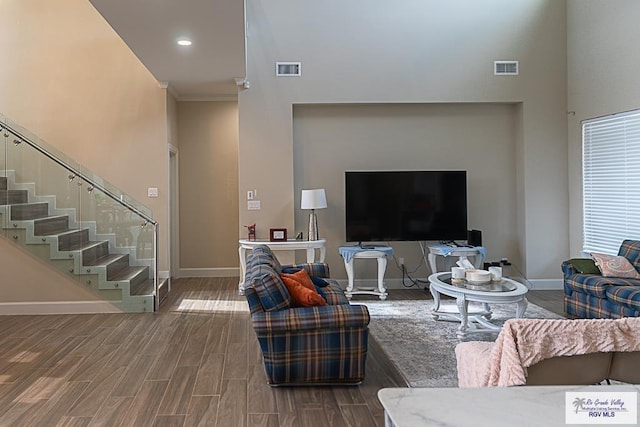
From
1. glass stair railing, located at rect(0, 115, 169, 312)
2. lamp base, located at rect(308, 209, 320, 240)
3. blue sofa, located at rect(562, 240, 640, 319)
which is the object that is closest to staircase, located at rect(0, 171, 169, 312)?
glass stair railing, located at rect(0, 115, 169, 312)

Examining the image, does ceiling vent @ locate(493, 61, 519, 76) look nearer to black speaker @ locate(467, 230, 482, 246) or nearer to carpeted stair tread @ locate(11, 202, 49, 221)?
black speaker @ locate(467, 230, 482, 246)

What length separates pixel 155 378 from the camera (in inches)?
144

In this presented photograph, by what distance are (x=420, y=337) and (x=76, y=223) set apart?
4.12m

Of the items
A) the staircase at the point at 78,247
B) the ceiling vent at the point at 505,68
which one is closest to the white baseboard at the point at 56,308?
the staircase at the point at 78,247

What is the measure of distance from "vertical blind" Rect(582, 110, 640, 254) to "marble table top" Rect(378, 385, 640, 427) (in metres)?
5.52

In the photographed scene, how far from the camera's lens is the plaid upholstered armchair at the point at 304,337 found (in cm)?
336

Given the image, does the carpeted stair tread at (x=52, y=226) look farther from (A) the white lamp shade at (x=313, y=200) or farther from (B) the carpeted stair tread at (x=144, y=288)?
(A) the white lamp shade at (x=313, y=200)

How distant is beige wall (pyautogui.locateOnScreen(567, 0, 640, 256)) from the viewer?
5.78 meters

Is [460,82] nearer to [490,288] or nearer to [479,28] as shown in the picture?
[479,28]

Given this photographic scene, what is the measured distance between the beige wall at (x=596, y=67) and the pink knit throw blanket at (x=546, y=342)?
458cm

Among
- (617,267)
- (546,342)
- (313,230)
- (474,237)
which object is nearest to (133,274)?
(313,230)

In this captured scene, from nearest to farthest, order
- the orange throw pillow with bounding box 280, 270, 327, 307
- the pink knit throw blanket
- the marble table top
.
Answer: the marble table top
the pink knit throw blanket
the orange throw pillow with bounding box 280, 270, 327, 307

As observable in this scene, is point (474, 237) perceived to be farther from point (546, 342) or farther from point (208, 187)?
point (546, 342)

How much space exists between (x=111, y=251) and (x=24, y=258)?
0.91 metres
